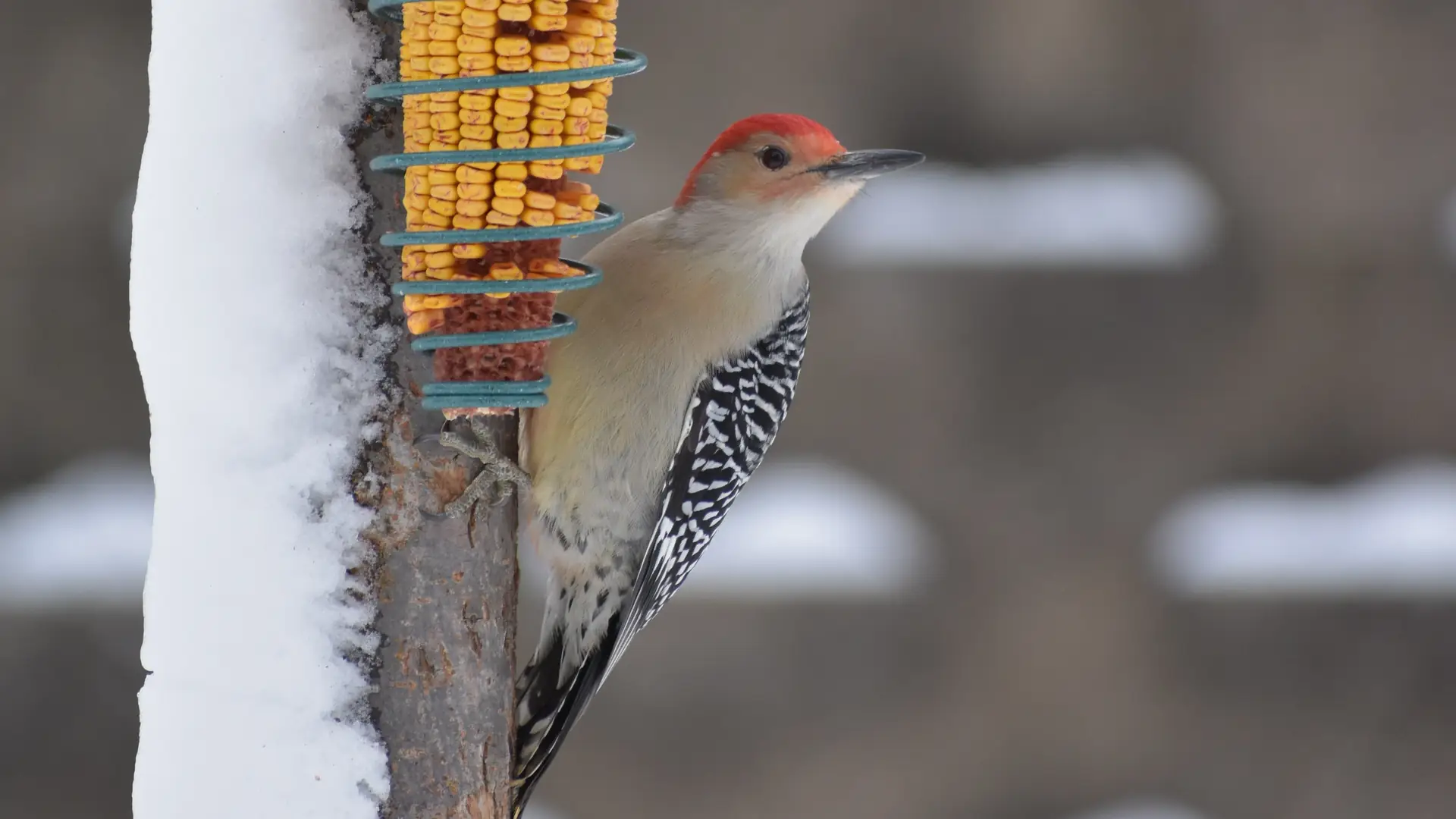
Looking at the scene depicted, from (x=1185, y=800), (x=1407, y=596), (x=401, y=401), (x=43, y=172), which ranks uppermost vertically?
(x=401, y=401)

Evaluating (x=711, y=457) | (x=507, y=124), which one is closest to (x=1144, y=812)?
(x=711, y=457)

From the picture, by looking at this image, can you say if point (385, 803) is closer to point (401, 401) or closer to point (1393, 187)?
point (401, 401)

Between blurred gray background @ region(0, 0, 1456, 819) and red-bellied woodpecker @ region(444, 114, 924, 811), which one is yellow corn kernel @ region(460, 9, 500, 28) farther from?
blurred gray background @ region(0, 0, 1456, 819)

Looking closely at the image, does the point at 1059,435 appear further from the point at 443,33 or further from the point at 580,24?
the point at 443,33

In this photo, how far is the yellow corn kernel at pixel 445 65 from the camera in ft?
5.21

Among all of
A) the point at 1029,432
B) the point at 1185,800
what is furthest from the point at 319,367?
the point at 1185,800

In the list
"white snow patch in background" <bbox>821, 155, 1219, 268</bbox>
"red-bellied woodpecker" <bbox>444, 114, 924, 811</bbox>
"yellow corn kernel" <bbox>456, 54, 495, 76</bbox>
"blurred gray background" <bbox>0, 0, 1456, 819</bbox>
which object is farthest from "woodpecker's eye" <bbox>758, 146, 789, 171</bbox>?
"white snow patch in background" <bbox>821, 155, 1219, 268</bbox>

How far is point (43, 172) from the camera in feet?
11.7

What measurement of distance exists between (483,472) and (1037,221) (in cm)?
241

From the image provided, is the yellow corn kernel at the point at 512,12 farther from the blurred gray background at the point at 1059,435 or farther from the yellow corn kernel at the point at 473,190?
the blurred gray background at the point at 1059,435

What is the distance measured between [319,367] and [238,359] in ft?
0.31

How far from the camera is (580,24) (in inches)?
64.8

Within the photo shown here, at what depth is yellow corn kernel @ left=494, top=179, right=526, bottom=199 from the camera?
5.44ft

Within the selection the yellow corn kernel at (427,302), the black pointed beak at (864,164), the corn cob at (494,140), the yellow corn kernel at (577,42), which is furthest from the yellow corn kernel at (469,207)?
the black pointed beak at (864,164)
